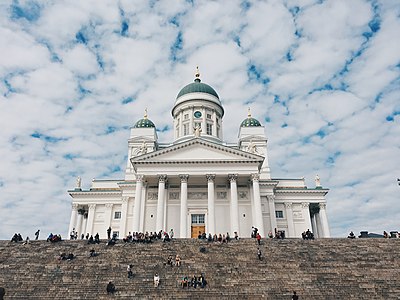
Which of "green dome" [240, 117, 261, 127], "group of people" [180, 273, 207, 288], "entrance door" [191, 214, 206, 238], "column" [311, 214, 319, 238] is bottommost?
"group of people" [180, 273, 207, 288]

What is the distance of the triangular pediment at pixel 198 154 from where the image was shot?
112 ft

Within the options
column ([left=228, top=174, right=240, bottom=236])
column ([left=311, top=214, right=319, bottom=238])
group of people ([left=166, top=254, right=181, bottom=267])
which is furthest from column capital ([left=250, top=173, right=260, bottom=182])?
column ([left=311, top=214, right=319, bottom=238])

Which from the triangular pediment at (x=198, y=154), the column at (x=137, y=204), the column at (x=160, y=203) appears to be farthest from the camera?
the triangular pediment at (x=198, y=154)

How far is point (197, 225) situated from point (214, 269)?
15199 millimetres

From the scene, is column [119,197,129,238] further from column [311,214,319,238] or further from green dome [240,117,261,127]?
column [311,214,319,238]

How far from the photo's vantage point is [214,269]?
20.2 m

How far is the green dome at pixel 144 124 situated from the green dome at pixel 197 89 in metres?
6.00

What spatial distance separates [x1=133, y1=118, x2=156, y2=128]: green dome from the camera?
49.8m

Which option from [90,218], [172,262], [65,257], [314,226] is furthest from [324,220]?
[65,257]

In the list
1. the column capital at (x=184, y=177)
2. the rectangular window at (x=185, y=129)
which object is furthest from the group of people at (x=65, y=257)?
the rectangular window at (x=185, y=129)

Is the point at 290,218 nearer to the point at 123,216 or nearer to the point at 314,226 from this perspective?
the point at 314,226

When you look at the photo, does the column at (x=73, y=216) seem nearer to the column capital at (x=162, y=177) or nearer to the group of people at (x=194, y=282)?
the column capital at (x=162, y=177)

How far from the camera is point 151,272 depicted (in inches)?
784

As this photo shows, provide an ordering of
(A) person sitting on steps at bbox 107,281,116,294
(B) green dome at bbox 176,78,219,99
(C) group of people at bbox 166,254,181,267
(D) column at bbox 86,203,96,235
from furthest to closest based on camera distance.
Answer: (B) green dome at bbox 176,78,219,99 → (D) column at bbox 86,203,96,235 → (C) group of people at bbox 166,254,181,267 → (A) person sitting on steps at bbox 107,281,116,294
